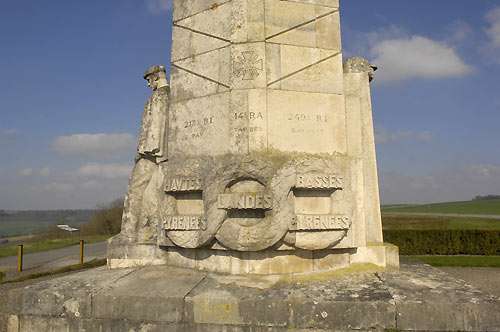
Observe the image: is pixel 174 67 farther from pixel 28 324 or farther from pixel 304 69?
pixel 28 324

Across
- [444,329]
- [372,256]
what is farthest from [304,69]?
[444,329]

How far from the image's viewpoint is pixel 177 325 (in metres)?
4.54

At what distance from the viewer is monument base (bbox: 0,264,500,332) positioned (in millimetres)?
4234

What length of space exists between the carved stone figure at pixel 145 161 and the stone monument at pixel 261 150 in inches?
1.3

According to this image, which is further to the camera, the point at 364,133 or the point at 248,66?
the point at 364,133

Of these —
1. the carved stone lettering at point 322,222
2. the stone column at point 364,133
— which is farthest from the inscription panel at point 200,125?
the stone column at point 364,133

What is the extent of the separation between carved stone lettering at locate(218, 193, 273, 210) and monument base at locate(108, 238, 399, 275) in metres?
0.65

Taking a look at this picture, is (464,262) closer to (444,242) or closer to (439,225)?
(444,242)

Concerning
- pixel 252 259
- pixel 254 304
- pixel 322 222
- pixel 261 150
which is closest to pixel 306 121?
pixel 261 150

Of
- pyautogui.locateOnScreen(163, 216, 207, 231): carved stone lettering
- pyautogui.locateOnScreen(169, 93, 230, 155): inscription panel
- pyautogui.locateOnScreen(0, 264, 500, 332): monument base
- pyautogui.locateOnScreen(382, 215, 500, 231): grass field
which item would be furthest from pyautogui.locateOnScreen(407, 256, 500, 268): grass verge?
pyautogui.locateOnScreen(163, 216, 207, 231): carved stone lettering

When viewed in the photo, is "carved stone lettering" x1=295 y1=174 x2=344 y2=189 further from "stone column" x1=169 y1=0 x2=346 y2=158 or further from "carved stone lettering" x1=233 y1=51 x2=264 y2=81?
"carved stone lettering" x1=233 y1=51 x2=264 y2=81

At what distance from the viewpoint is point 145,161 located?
22.4ft

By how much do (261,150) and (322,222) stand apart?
1.22 metres

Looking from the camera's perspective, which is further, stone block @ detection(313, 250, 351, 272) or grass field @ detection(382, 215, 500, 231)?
grass field @ detection(382, 215, 500, 231)
